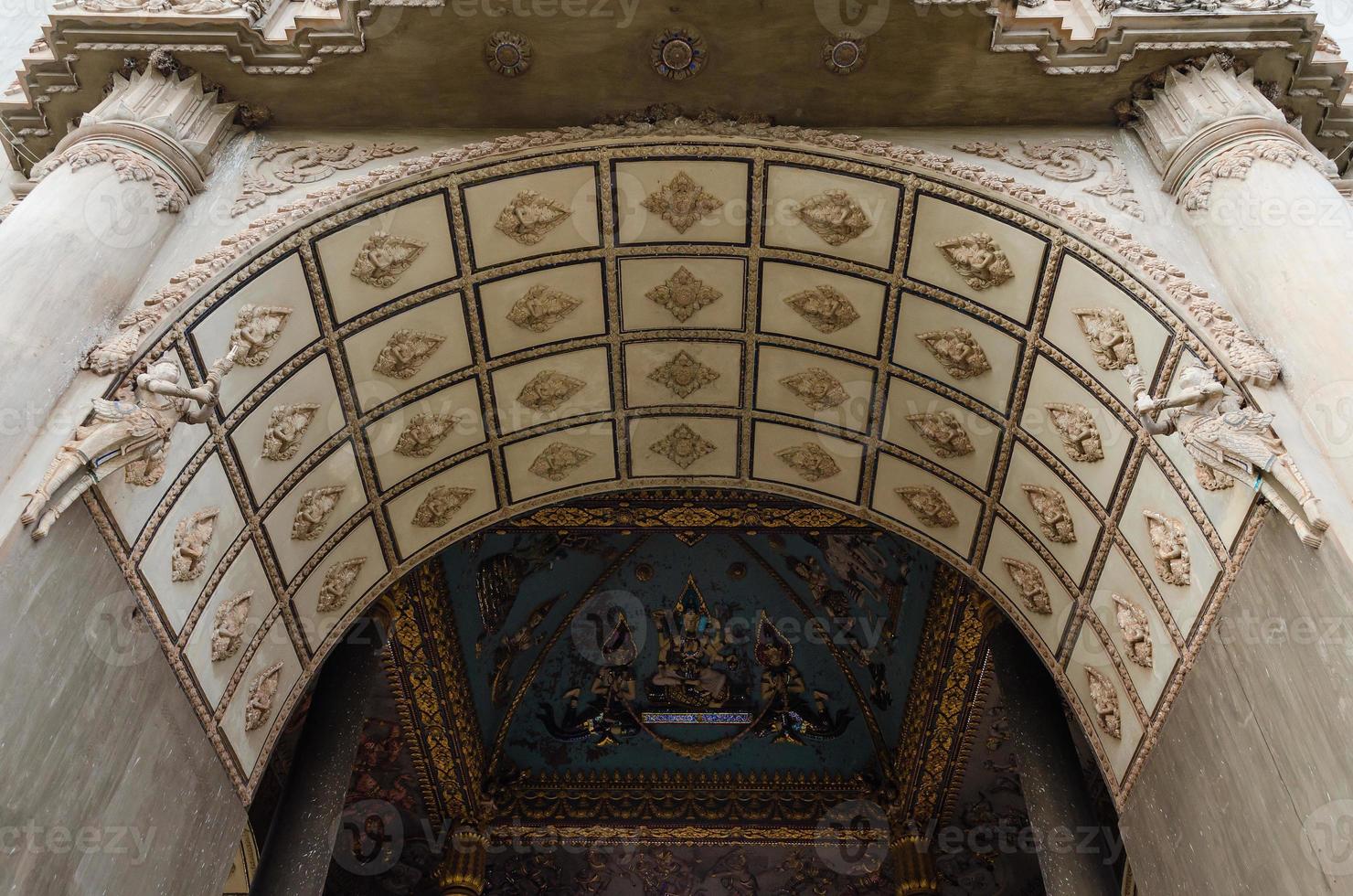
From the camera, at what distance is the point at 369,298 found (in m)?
8.04

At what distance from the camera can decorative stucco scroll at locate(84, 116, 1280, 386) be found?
627cm

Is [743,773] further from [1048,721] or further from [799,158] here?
A: [799,158]

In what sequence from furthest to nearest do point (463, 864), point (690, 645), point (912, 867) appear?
1. point (690, 645)
2. point (912, 867)
3. point (463, 864)

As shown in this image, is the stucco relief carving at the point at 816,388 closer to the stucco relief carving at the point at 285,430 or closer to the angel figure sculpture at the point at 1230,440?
the angel figure sculpture at the point at 1230,440

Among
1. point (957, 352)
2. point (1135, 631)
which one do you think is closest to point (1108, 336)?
point (957, 352)

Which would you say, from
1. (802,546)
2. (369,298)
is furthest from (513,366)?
(802,546)

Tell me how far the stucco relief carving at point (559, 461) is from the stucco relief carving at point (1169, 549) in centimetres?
459

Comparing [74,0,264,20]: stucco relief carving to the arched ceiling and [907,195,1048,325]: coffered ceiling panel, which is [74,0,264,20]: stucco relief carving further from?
[907,195,1048,325]: coffered ceiling panel

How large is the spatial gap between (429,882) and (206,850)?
7.74 m

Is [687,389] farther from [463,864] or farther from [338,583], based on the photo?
[463,864]

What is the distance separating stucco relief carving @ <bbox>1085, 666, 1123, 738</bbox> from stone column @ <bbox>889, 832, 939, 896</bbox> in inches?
248

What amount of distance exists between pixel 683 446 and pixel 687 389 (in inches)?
22.4

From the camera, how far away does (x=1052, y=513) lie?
26.3 ft

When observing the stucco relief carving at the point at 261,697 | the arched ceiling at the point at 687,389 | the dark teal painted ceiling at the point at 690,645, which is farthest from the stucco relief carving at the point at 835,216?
the stucco relief carving at the point at 261,697
